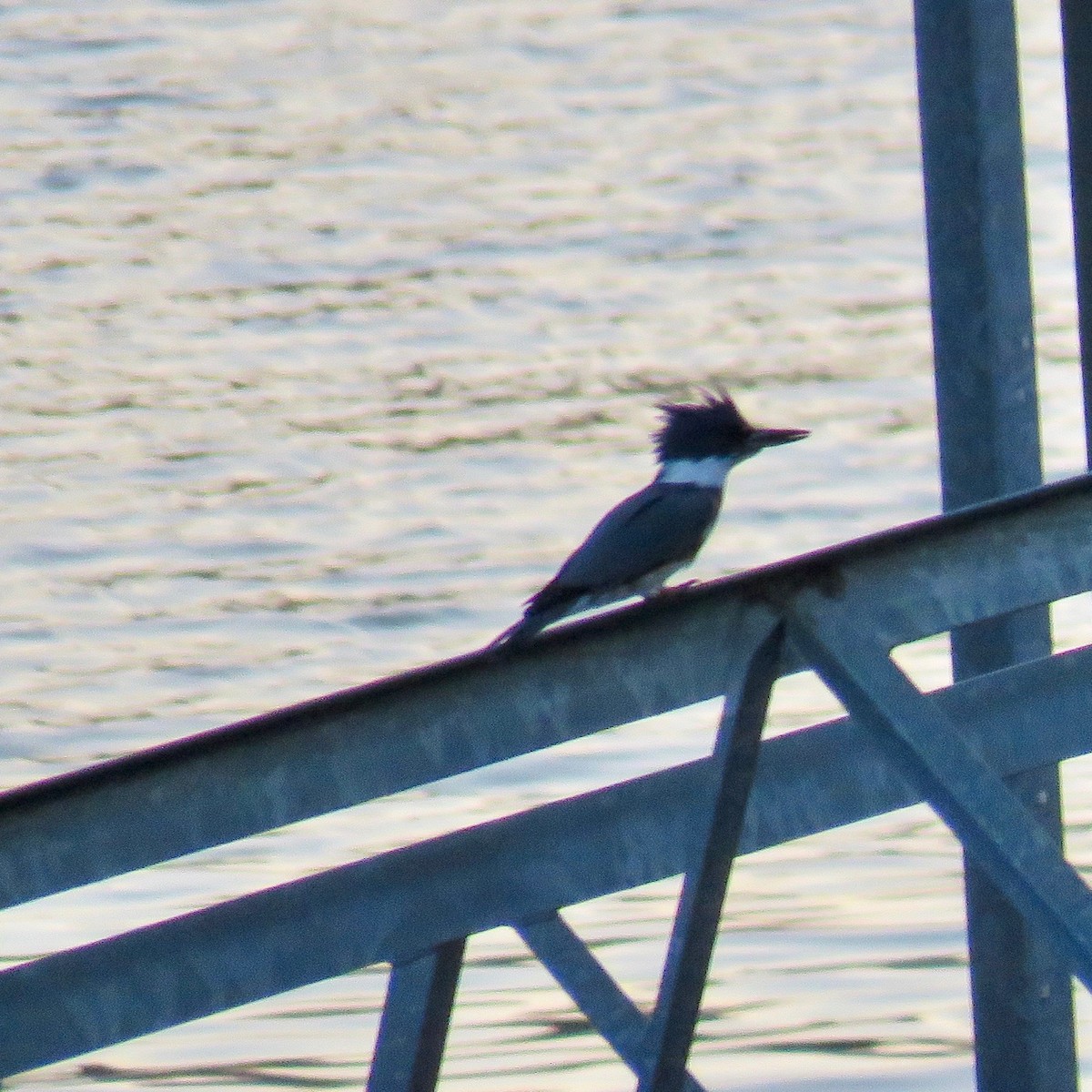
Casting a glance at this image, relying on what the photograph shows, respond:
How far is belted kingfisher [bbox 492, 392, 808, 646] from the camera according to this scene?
516cm

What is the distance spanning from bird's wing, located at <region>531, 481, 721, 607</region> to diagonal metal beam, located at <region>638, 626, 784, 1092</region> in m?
1.64

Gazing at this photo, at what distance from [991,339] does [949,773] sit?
152 cm

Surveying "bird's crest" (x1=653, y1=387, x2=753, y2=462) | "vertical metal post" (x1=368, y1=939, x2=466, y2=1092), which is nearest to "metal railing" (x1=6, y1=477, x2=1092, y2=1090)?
"vertical metal post" (x1=368, y1=939, x2=466, y2=1092)

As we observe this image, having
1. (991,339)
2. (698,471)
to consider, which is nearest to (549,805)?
(991,339)

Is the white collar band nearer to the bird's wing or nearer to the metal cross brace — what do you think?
→ the bird's wing

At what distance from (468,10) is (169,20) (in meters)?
2.23

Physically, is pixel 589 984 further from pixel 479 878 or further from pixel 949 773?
pixel 949 773

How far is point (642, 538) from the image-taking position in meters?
5.56

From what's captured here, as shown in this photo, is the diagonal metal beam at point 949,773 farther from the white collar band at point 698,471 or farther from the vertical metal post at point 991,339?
the white collar band at point 698,471

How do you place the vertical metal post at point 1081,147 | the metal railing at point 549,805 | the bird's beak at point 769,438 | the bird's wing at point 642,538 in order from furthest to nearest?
1. the bird's beak at point 769,438
2. the bird's wing at point 642,538
3. the vertical metal post at point 1081,147
4. the metal railing at point 549,805

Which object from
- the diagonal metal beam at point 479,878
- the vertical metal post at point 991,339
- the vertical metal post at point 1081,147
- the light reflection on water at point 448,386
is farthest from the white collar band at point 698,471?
the diagonal metal beam at point 479,878

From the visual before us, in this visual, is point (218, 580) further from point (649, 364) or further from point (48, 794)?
point (48, 794)

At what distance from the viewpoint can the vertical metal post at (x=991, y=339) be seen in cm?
A: 478

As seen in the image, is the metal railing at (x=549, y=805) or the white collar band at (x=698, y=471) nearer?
the metal railing at (x=549, y=805)
